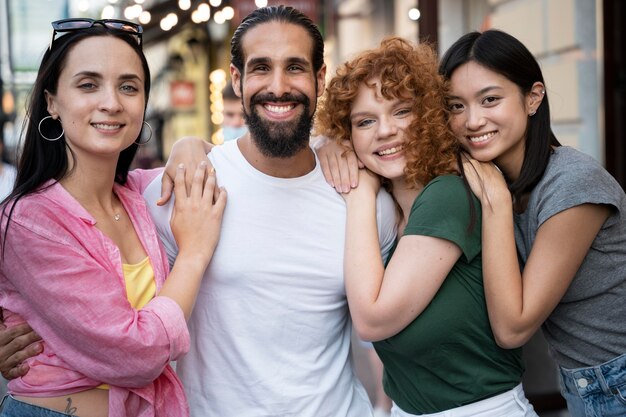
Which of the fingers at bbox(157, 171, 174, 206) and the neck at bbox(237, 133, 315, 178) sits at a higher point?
the neck at bbox(237, 133, 315, 178)

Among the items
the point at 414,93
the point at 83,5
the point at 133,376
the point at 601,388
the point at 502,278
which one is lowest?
the point at 601,388

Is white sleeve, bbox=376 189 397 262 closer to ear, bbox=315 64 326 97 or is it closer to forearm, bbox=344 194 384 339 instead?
forearm, bbox=344 194 384 339

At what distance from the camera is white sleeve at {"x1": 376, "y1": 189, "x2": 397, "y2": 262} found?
2.74 metres

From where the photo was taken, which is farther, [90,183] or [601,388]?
[601,388]

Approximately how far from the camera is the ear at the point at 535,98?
2697 mm

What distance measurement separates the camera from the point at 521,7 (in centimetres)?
614

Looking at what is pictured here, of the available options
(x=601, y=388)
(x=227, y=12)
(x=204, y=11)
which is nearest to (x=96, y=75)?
(x=601, y=388)

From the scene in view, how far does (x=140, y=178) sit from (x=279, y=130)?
592 mm

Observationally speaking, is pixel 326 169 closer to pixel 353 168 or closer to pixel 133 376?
pixel 353 168

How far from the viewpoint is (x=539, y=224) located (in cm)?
Answer: 244

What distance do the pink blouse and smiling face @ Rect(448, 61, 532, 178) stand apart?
4.13 feet

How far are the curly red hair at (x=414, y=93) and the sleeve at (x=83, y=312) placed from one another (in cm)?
106

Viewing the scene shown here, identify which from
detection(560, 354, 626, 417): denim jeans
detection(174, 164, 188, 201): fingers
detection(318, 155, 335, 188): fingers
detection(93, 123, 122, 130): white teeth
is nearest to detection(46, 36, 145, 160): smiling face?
detection(93, 123, 122, 130): white teeth

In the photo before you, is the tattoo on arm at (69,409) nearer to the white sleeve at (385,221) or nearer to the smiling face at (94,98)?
the smiling face at (94,98)
